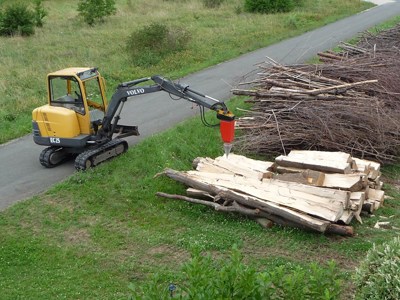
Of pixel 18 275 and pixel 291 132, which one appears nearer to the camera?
pixel 18 275

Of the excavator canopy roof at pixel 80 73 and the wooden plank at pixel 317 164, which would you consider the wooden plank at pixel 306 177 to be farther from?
Result: the excavator canopy roof at pixel 80 73

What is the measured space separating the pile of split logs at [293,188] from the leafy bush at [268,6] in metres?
28.4

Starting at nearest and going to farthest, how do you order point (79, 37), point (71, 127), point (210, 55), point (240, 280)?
1. point (240, 280)
2. point (71, 127)
3. point (210, 55)
4. point (79, 37)

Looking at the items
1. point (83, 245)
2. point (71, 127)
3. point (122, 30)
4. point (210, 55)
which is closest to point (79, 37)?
point (122, 30)

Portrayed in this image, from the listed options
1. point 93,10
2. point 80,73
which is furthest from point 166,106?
point 93,10

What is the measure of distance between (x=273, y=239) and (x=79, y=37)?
23410mm

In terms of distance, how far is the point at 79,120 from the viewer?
14531 millimetres

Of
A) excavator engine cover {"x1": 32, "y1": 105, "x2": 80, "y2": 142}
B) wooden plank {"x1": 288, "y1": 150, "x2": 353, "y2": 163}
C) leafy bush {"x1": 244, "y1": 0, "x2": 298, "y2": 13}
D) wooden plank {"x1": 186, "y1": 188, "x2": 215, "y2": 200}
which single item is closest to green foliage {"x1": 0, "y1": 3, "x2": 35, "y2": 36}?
leafy bush {"x1": 244, "y1": 0, "x2": 298, "y2": 13}

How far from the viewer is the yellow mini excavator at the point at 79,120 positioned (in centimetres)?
1416

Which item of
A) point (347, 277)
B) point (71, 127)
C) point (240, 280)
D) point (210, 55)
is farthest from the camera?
point (210, 55)

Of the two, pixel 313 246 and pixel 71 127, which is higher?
pixel 71 127

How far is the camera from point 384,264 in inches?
287

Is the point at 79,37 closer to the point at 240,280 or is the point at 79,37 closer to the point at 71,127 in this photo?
the point at 71,127

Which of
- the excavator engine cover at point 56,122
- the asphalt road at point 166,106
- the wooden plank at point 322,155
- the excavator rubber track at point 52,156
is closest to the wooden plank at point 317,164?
the wooden plank at point 322,155
